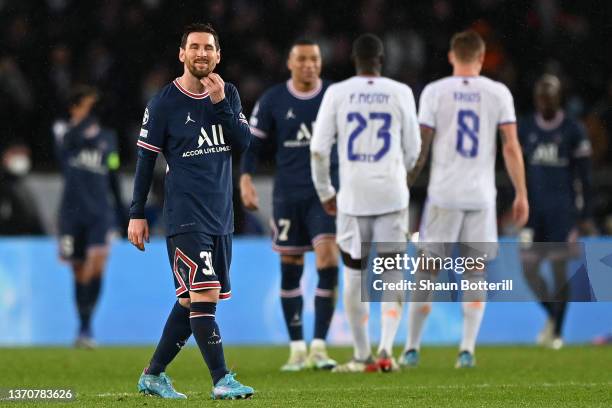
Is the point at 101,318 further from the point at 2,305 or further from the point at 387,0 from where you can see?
the point at 387,0

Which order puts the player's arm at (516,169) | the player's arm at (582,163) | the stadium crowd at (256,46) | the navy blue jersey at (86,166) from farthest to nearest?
the stadium crowd at (256,46)
the navy blue jersey at (86,166)
the player's arm at (582,163)
the player's arm at (516,169)

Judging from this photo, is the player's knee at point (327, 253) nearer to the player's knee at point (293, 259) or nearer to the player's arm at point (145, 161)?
the player's knee at point (293, 259)

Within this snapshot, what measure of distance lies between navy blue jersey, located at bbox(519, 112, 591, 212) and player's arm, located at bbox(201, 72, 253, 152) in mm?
6229

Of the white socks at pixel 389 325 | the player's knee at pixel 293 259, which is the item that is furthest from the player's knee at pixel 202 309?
the player's knee at pixel 293 259

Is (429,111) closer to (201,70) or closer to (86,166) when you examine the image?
(201,70)

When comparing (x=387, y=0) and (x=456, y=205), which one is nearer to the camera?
(x=456, y=205)

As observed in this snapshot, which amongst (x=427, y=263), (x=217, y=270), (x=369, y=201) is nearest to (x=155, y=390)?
(x=217, y=270)

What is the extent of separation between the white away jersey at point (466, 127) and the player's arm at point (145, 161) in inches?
127

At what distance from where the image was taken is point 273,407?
697 cm

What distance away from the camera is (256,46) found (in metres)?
19.7

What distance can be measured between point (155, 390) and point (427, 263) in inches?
131

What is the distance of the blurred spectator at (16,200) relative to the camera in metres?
16.3

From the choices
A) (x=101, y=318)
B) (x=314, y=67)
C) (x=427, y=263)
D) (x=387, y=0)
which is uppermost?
(x=387, y=0)
